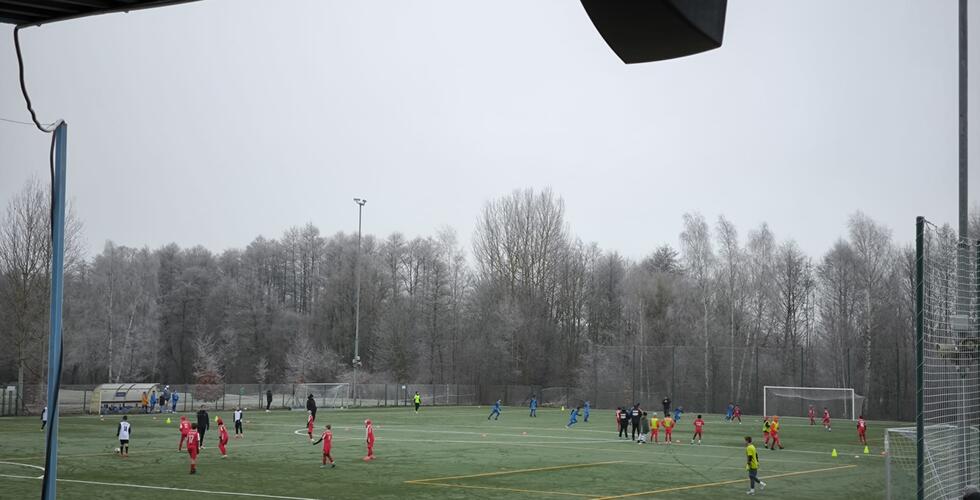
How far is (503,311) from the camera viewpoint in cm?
9162

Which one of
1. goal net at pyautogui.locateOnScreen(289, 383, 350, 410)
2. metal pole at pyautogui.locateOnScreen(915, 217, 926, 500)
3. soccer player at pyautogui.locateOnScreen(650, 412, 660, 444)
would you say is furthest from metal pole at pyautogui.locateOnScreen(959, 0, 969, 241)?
goal net at pyautogui.locateOnScreen(289, 383, 350, 410)

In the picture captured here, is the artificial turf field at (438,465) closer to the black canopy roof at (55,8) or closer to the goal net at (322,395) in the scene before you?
the goal net at (322,395)

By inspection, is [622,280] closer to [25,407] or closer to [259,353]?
[259,353]

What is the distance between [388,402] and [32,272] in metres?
32.7

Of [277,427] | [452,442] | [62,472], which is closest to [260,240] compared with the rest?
[277,427]

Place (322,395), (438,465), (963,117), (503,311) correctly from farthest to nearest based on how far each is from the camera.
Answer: (503,311)
(322,395)
(438,465)
(963,117)

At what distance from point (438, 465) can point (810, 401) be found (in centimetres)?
4578

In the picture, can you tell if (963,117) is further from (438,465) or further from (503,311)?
(503,311)

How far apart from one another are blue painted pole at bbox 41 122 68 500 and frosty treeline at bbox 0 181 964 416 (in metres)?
76.5

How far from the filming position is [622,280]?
9981 cm

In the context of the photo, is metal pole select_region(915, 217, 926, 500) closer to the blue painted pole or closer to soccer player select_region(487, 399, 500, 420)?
the blue painted pole

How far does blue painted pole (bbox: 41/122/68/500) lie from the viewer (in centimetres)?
440

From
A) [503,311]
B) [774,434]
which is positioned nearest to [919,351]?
[774,434]

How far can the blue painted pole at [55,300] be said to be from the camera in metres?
4.40
